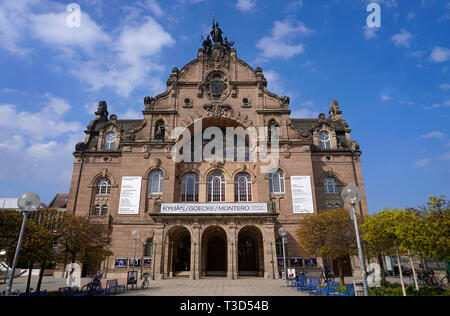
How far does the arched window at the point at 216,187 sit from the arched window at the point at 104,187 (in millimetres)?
13977

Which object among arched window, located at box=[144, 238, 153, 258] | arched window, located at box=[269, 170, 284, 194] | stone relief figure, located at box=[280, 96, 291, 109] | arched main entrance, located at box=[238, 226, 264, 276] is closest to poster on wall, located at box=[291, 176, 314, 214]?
arched window, located at box=[269, 170, 284, 194]

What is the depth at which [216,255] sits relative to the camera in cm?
3372

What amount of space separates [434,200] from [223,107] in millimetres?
26367

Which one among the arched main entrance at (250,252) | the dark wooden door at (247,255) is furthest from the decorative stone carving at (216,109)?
the dark wooden door at (247,255)

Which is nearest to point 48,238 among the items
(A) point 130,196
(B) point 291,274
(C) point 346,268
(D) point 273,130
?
(A) point 130,196

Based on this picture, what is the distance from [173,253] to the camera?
32.0 metres

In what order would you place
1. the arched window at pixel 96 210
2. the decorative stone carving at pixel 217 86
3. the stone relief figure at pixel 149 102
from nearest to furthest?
1. the arched window at pixel 96 210
2. the stone relief figure at pixel 149 102
3. the decorative stone carving at pixel 217 86

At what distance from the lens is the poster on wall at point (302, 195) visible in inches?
1297

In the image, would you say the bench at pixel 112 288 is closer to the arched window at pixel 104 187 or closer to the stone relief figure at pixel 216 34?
the arched window at pixel 104 187

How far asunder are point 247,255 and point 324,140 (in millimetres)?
19368

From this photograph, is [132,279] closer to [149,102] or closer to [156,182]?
[156,182]

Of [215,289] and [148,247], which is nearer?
[215,289]

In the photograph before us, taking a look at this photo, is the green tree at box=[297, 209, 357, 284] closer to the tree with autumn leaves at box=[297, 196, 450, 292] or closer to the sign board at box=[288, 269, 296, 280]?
A: the tree with autumn leaves at box=[297, 196, 450, 292]

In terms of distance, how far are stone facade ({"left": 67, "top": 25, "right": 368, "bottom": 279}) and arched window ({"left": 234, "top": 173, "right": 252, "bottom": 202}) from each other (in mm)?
470
